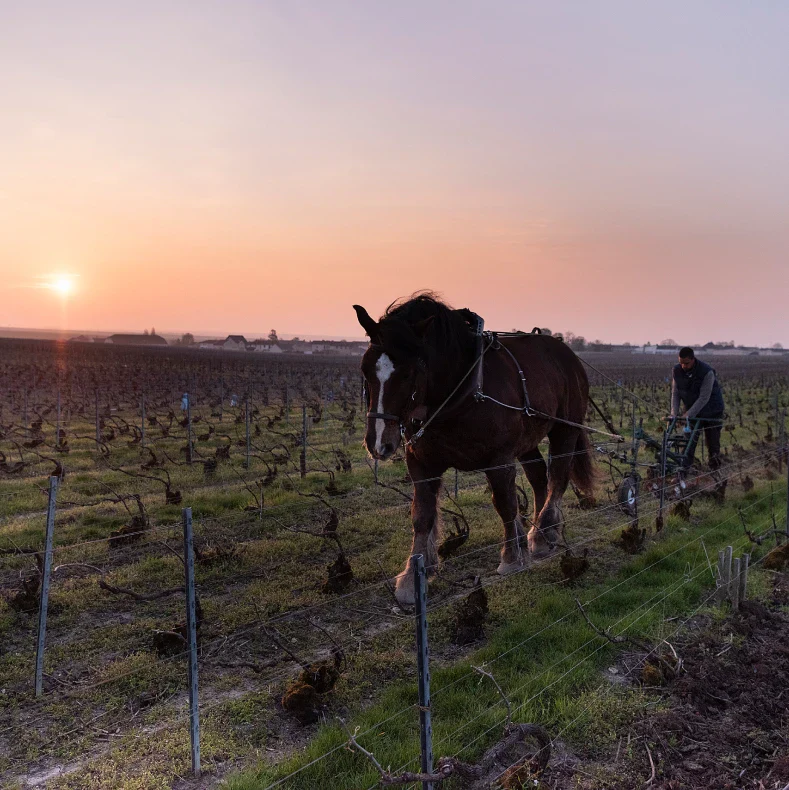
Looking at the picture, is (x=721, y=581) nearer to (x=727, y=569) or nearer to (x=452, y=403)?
(x=727, y=569)

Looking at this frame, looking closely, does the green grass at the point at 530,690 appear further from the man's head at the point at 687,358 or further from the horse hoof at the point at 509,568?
the man's head at the point at 687,358

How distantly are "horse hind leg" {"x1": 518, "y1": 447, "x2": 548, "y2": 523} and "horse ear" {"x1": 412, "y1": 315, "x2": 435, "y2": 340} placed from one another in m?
2.76

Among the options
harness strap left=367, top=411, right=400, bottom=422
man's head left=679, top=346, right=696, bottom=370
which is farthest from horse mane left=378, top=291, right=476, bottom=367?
man's head left=679, top=346, right=696, bottom=370

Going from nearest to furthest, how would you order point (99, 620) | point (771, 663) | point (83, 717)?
point (83, 717) < point (771, 663) < point (99, 620)

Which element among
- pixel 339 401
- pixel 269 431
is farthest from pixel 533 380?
pixel 339 401

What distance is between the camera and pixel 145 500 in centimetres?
849

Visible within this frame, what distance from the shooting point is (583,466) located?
7.12 metres

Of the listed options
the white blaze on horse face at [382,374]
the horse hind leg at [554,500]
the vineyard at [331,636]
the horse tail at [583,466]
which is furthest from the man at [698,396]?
the white blaze on horse face at [382,374]

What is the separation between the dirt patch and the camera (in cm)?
278

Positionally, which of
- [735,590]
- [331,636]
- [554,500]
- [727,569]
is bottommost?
[331,636]

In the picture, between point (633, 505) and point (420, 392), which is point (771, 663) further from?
point (633, 505)

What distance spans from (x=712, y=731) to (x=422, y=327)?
9.76 feet

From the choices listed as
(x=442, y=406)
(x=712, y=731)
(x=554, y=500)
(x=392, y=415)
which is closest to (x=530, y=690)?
(x=712, y=731)

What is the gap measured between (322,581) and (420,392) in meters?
2.18
